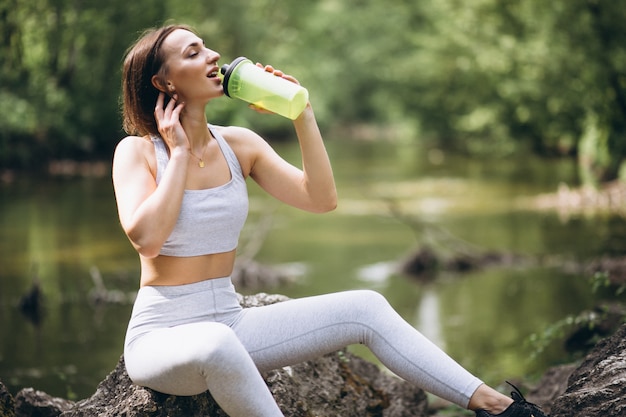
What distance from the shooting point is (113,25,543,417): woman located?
2.32m

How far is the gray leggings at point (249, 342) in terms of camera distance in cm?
229

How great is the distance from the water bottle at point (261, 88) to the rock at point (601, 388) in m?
1.12

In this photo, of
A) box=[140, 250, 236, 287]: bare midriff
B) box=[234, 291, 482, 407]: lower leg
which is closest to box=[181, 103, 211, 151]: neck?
box=[140, 250, 236, 287]: bare midriff

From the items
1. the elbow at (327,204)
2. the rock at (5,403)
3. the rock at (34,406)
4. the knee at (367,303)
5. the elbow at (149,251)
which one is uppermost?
the elbow at (149,251)

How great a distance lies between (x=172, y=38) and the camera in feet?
8.68

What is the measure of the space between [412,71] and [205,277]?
29.6 meters

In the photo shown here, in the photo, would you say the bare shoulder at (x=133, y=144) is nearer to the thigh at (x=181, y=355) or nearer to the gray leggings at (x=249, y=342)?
the gray leggings at (x=249, y=342)

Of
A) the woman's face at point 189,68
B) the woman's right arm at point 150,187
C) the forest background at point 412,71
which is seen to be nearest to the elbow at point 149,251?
the woman's right arm at point 150,187

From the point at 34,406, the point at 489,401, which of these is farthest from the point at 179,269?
the point at 34,406

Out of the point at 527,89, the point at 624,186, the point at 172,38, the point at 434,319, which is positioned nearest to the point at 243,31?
the point at 527,89

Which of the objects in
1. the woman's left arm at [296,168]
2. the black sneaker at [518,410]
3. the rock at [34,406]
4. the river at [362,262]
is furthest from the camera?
the river at [362,262]

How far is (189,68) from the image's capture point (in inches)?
104

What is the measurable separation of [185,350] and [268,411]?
266mm

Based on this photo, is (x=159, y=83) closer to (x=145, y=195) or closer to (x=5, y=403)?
(x=145, y=195)
